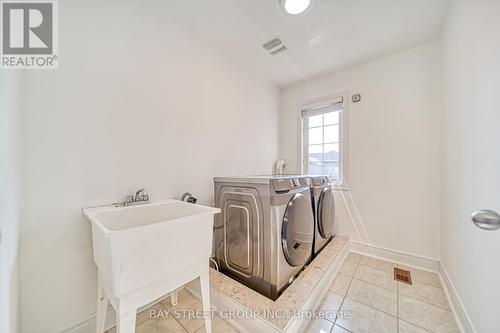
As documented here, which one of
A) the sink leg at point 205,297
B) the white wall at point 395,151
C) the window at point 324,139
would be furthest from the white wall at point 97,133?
the white wall at point 395,151

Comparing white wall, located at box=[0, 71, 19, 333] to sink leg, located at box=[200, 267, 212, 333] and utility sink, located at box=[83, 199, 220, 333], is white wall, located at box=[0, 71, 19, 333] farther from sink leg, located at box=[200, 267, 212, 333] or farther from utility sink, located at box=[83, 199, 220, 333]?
sink leg, located at box=[200, 267, 212, 333]

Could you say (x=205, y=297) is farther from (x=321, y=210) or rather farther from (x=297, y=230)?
(x=321, y=210)

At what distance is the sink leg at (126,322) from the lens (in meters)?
0.78

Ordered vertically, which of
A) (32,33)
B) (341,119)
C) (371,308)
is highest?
(32,33)

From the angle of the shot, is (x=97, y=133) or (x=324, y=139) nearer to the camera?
(x=97, y=133)

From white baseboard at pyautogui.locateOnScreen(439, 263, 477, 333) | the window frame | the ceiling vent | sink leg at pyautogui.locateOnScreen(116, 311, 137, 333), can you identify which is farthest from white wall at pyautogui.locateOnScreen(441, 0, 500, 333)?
sink leg at pyautogui.locateOnScreen(116, 311, 137, 333)

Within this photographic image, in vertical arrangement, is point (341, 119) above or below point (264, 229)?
above

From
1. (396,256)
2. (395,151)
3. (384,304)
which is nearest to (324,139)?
(395,151)

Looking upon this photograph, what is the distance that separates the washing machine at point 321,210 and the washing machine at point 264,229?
0.17m

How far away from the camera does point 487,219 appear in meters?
0.64

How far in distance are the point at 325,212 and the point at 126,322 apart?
190cm

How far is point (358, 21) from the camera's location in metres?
1.61

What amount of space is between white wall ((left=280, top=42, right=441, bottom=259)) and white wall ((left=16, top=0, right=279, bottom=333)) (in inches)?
74.7

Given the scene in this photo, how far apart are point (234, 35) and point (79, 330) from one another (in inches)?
105
